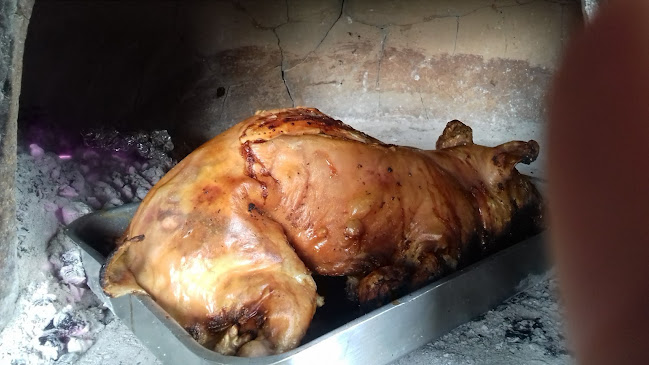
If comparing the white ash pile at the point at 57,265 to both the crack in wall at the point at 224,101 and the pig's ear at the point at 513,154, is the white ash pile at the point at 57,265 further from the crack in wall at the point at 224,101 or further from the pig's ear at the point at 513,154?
the pig's ear at the point at 513,154

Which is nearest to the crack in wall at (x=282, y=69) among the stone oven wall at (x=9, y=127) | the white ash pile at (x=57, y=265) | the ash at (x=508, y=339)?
the white ash pile at (x=57, y=265)

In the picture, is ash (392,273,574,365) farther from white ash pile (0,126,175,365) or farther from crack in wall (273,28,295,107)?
crack in wall (273,28,295,107)

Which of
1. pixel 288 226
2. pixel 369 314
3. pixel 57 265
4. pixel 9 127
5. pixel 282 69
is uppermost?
pixel 282 69

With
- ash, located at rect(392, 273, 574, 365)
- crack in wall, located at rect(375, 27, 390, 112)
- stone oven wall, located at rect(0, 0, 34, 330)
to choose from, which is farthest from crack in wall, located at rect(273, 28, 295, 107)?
ash, located at rect(392, 273, 574, 365)

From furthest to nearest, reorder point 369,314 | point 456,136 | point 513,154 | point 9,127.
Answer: point 456,136 → point 513,154 → point 9,127 → point 369,314

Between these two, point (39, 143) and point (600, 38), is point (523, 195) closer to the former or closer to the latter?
point (600, 38)

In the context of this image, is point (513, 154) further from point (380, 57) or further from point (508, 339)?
point (380, 57)

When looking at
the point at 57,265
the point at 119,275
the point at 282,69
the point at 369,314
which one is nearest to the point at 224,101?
the point at 282,69
